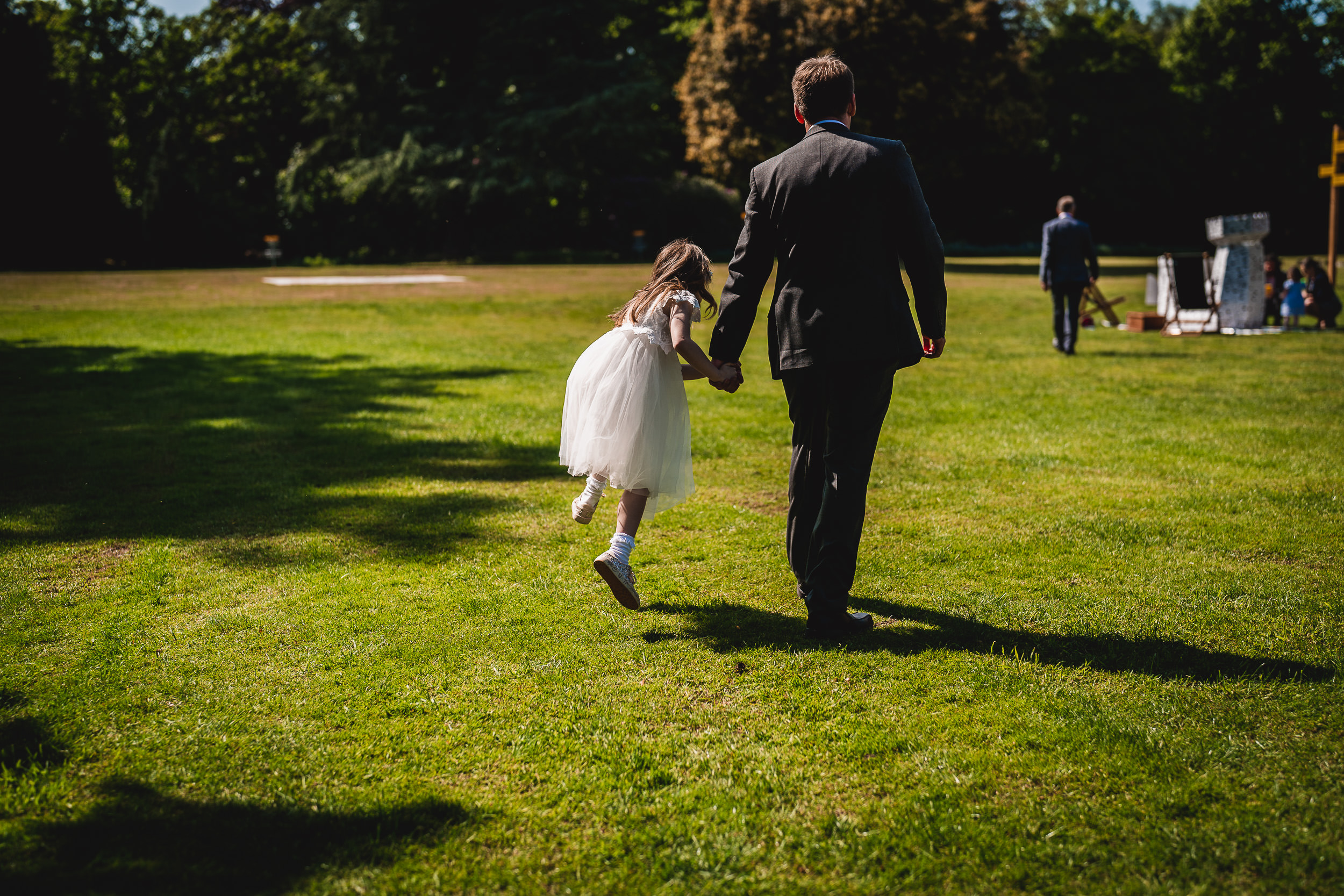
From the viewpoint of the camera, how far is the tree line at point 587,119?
1268 inches

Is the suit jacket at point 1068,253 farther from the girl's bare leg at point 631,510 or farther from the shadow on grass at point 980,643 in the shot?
the girl's bare leg at point 631,510

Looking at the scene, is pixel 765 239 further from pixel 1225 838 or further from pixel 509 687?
pixel 1225 838

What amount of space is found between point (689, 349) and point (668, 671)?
4.69ft

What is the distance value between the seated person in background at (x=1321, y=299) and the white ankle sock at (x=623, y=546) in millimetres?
16081

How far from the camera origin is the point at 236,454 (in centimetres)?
777

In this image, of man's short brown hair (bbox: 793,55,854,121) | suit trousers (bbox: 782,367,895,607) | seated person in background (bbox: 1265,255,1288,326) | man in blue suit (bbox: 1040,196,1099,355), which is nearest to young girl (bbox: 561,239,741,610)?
suit trousers (bbox: 782,367,895,607)

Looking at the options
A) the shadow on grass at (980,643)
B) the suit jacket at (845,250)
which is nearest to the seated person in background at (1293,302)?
the shadow on grass at (980,643)

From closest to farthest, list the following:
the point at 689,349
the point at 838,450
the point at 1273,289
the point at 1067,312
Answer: the point at 838,450 → the point at 689,349 → the point at 1067,312 → the point at 1273,289

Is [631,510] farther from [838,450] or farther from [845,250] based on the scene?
[845,250]

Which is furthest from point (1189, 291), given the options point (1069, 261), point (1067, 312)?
point (1069, 261)

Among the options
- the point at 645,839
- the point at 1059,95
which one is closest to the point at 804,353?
the point at 645,839

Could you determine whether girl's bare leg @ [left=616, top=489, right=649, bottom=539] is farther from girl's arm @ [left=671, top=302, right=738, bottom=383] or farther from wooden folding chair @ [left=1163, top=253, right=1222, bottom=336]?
wooden folding chair @ [left=1163, top=253, right=1222, bottom=336]

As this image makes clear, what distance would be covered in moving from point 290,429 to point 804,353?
6.07 meters

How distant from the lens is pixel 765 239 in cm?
417
